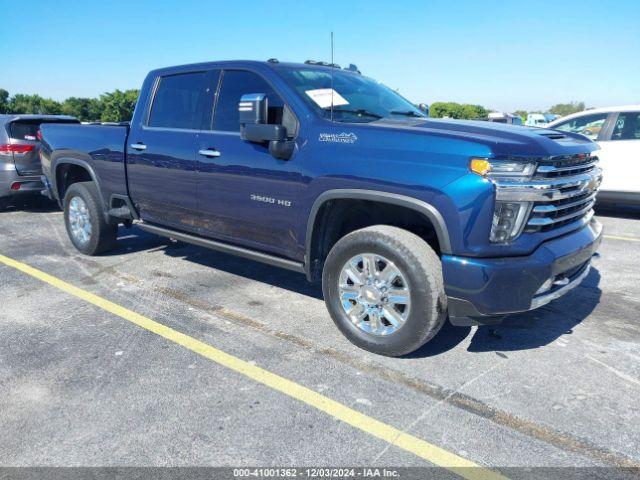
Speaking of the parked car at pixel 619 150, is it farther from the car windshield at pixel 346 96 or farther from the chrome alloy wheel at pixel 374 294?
the chrome alloy wheel at pixel 374 294

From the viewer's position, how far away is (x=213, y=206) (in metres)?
4.36

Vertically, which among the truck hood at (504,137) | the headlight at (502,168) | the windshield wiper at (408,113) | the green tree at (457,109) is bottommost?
the green tree at (457,109)

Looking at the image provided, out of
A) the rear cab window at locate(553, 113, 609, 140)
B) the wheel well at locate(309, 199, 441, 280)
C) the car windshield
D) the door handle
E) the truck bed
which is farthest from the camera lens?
the rear cab window at locate(553, 113, 609, 140)

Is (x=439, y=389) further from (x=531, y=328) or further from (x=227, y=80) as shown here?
(x=227, y=80)

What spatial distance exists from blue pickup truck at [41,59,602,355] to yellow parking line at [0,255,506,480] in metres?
0.67

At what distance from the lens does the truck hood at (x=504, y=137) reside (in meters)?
2.95

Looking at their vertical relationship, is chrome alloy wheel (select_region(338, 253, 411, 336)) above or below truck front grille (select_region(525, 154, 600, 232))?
below

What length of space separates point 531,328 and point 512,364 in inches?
25.8

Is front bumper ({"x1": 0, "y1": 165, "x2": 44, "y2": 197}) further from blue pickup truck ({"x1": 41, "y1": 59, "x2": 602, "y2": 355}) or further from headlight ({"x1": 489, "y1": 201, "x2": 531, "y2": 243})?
headlight ({"x1": 489, "y1": 201, "x2": 531, "y2": 243})

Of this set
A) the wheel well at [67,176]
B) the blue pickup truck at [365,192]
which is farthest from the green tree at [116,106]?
the blue pickup truck at [365,192]

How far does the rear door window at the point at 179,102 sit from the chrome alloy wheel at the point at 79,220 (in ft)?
5.00

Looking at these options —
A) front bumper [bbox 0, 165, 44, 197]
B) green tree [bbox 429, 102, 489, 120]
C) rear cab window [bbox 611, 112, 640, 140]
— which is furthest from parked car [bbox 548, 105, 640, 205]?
green tree [bbox 429, 102, 489, 120]

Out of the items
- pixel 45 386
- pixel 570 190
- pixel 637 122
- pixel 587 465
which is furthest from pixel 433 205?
pixel 637 122

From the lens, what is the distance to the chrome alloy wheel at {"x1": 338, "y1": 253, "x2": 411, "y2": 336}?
3309 millimetres
